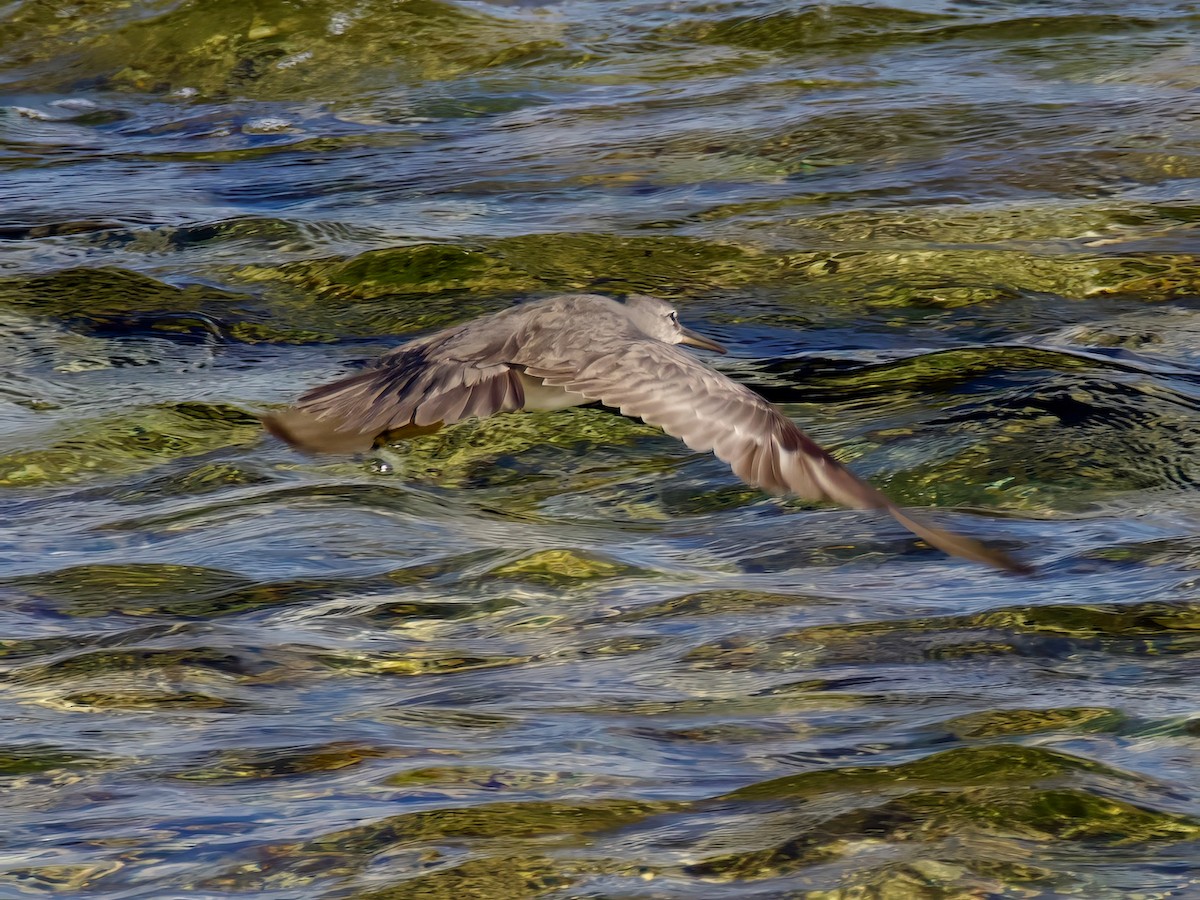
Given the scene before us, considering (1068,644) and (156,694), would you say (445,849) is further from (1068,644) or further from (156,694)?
(1068,644)

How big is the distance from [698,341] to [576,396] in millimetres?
996

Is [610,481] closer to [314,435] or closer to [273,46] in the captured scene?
[314,435]

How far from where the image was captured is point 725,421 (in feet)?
16.0

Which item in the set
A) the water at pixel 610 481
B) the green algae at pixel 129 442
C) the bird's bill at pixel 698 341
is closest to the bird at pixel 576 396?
the water at pixel 610 481

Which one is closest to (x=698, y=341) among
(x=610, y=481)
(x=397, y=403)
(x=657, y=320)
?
(x=657, y=320)

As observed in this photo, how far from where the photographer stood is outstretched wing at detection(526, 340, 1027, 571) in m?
4.58

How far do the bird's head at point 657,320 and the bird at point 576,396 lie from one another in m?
0.18

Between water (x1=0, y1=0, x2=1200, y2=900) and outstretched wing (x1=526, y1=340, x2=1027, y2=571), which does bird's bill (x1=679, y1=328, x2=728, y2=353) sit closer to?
water (x1=0, y1=0, x2=1200, y2=900)

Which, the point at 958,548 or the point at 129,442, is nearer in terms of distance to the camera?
the point at 958,548

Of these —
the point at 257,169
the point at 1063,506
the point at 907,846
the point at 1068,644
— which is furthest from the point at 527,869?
the point at 257,169

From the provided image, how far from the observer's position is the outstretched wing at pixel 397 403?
511cm

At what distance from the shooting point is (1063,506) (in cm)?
532

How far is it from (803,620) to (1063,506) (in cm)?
121

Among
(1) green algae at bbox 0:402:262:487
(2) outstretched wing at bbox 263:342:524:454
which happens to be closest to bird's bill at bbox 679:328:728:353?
(2) outstretched wing at bbox 263:342:524:454
